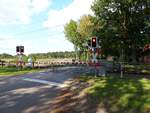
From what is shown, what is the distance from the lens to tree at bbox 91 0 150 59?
59375 mm

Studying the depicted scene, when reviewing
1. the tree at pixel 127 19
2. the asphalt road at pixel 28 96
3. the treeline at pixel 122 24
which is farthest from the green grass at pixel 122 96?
the tree at pixel 127 19

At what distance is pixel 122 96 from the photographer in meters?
15.8

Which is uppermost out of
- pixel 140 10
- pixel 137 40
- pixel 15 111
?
pixel 140 10

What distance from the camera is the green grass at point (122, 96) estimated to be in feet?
47.1

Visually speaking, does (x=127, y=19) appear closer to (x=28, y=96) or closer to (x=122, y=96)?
(x=28, y=96)

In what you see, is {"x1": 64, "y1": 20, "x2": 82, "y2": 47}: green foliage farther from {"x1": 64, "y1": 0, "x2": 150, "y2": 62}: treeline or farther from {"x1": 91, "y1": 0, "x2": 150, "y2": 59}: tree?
{"x1": 91, "y1": 0, "x2": 150, "y2": 59}: tree

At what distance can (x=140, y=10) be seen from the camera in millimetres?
61812

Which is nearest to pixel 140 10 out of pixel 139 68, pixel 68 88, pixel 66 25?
pixel 139 68

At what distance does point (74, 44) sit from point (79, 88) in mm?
89313

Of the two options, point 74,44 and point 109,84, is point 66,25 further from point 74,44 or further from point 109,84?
point 109,84

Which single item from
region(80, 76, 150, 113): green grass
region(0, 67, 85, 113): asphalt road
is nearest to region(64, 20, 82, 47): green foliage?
region(0, 67, 85, 113): asphalt road

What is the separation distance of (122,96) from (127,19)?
45.5 metres

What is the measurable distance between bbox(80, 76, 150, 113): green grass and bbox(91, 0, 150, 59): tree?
4048cm

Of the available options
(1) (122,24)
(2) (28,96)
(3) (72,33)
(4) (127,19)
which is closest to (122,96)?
(2) (28,96)
